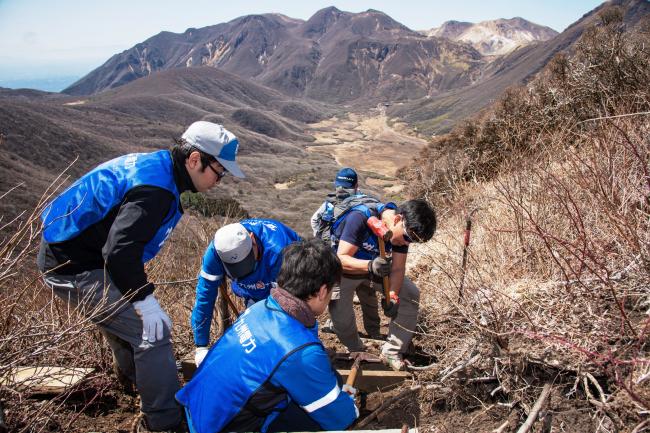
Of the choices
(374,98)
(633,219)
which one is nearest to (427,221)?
(633,219)

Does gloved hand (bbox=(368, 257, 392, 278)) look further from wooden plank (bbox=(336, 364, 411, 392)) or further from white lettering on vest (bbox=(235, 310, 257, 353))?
white lettering on vest (bbox=(235, 310, 257, 353))

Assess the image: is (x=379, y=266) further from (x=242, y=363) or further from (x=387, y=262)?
(x=242, y=363)

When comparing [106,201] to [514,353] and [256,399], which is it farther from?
[514,353]

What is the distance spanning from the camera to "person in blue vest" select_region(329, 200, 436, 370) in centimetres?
310

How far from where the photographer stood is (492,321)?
A: 8.49 ft

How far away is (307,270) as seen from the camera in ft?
6.80

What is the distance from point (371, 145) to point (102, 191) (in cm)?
6217

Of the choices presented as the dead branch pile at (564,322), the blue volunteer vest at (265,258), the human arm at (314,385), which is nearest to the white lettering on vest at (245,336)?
the human arm at (314,385)

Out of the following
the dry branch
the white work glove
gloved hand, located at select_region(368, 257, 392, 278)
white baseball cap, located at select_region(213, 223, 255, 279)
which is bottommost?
the dry branch

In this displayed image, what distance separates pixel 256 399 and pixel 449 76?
455 ft

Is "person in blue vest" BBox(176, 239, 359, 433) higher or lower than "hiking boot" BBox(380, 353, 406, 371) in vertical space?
higher

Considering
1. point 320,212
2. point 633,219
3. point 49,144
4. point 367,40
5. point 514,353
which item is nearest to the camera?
point 514,353

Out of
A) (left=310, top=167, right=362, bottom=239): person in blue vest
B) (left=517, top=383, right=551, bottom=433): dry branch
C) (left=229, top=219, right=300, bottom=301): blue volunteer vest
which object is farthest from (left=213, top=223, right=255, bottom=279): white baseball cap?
(left=517, top=383, right=551, bottom=433): dry branch

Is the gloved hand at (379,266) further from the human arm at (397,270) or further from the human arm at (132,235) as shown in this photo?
the human arm at (132,235)
